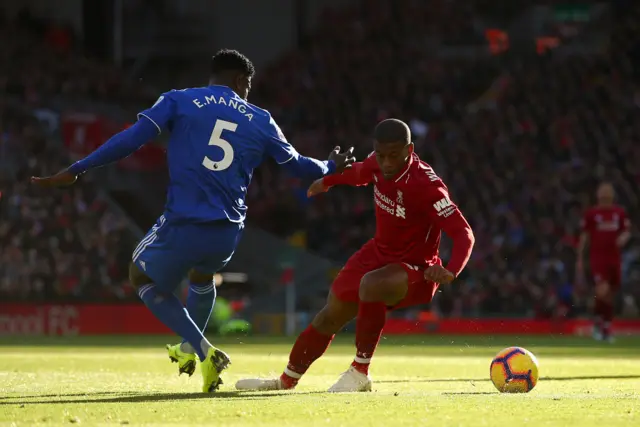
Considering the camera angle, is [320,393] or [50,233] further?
[50,233]

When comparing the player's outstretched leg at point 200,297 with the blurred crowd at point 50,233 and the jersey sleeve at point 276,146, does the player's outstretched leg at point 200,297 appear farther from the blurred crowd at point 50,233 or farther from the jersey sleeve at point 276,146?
Result: the blurred crowd at point 50,233

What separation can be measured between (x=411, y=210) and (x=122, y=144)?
1957mm

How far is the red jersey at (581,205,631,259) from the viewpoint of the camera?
1864cm

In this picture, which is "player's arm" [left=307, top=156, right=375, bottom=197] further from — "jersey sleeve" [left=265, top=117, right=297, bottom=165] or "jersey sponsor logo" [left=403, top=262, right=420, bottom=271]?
"jersey sponsor logo" [left=403, top=262, right=420, bottom=271]

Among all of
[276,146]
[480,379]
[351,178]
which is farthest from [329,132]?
[276,146]

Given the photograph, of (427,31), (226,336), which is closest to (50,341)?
(226,336)

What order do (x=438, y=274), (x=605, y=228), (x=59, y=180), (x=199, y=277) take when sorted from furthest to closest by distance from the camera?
(x=605, y=228) < (x=199, y=277) < (x=59, y=180) < (x=438, y=274)

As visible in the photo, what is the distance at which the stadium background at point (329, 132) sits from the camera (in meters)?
23.2

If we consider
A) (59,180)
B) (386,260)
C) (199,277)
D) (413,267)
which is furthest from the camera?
(199,277)

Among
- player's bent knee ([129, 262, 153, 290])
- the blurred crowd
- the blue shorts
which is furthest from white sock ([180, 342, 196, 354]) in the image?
the blurred crowd

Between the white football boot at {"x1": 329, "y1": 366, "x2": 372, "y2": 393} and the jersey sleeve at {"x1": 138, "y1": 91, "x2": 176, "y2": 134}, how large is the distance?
2.03 meters

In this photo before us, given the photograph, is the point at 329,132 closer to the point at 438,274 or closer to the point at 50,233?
the point at 50,233

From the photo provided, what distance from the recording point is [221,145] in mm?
8445

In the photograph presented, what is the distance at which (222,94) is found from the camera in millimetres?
8570
